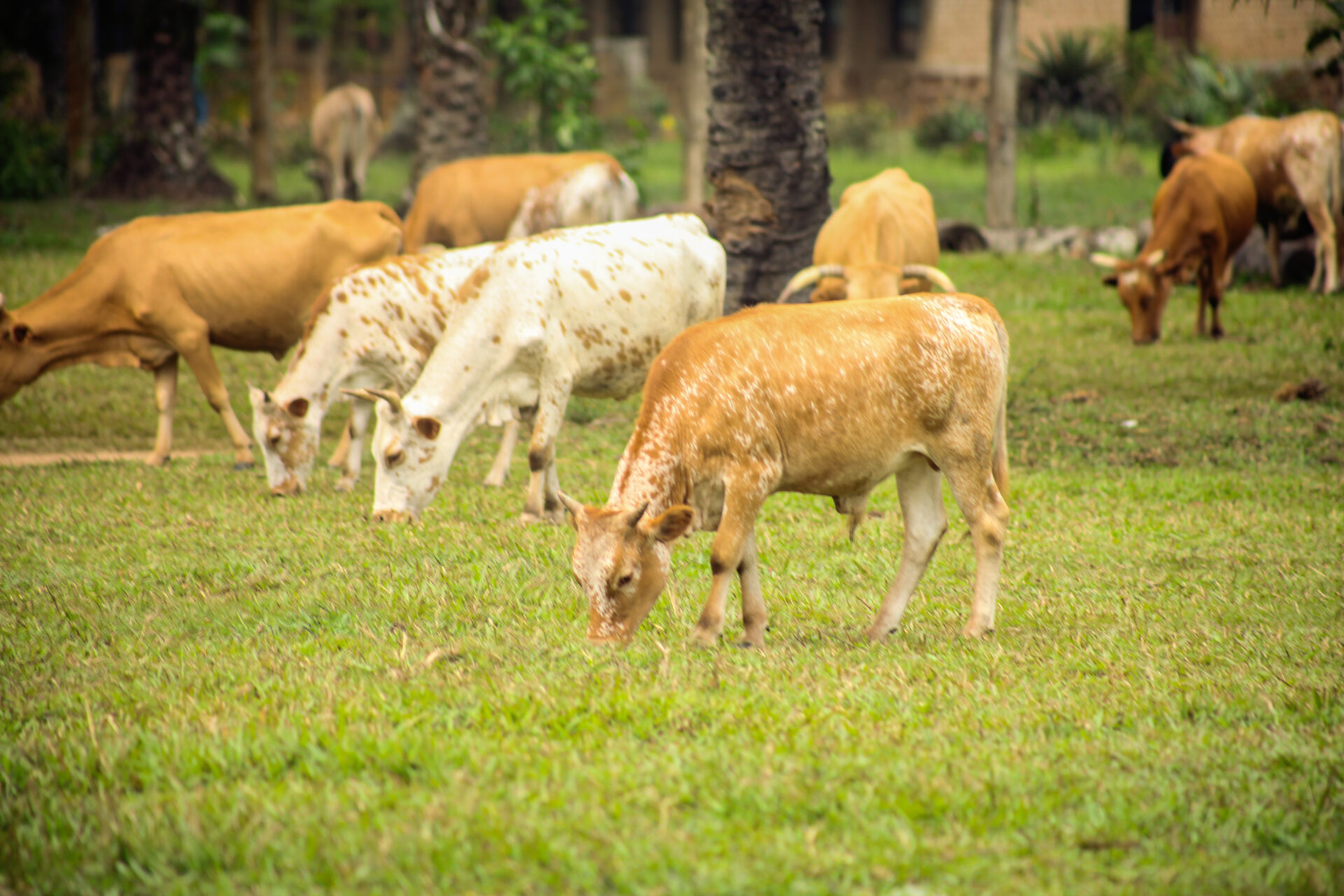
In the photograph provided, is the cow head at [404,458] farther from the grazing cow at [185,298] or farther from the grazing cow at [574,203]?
the grazing cow at [574,203]

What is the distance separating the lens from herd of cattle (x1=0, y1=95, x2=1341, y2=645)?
539 cm

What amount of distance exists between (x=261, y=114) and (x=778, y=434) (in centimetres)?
1982

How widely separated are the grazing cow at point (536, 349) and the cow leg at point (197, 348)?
7.98ft

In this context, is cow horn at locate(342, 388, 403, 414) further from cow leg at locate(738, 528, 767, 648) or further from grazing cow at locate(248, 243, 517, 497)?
cow leg at locate(738, 528, 767, 648)

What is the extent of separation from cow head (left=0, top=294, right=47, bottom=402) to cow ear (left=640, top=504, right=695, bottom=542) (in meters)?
6.56

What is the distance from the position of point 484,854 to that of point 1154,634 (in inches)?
133

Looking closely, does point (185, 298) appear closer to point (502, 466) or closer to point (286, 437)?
point (286, 437)

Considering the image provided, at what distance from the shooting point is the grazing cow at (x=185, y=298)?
9883 mm

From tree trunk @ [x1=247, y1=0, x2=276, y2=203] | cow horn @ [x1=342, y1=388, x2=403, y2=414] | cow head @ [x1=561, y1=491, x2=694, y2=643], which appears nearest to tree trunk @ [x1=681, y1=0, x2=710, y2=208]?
tree trunk @ [x1=247, y1=0, x2=276, y2=203]

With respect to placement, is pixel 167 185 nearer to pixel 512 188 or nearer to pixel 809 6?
pixel 512 188

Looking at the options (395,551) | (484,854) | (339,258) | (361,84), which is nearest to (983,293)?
(339,258)

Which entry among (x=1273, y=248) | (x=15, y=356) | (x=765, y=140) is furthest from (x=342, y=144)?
(x=1273, y=248)

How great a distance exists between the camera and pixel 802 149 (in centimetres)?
1181

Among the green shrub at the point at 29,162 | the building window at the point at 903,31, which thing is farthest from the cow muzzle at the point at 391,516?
the building window at the point at 903,31
